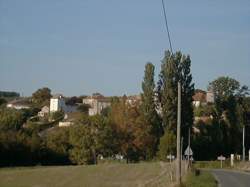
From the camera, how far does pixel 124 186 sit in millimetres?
44125

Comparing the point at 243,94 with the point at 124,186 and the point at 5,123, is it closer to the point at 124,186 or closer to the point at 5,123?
the point at 5,123

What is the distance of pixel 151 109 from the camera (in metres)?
94.2

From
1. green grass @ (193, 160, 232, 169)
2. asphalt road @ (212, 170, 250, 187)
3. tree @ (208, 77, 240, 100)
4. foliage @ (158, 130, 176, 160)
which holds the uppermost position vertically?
tree @ (208, 77, 240, 100)

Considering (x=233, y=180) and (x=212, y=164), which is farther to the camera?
(x=212, y=164)

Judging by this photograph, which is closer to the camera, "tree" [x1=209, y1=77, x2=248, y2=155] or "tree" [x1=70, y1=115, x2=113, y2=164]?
"tree" [x1=70, y1=115, x2=113, y2=164]

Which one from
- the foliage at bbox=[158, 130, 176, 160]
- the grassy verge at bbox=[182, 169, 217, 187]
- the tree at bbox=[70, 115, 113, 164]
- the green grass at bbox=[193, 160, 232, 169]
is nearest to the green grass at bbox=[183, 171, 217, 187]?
the grassy verge at bbox=[182, 169, 217, 187]

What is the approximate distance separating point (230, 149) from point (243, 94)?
16587 millimetres

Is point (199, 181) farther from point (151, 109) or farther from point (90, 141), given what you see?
point (90, 141)

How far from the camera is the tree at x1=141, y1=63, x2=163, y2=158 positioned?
93.4m

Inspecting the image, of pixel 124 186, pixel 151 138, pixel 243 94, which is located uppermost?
pixel 243 94

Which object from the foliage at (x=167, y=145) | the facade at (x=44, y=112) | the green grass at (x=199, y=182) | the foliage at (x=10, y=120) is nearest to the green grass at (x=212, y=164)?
the foliage at (x=167, y=145)

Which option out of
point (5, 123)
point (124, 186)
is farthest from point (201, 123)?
point (124, 186)

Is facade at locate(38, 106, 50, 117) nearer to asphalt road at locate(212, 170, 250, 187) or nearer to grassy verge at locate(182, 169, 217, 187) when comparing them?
asphalt road at locate(212, 170, 250, 187)

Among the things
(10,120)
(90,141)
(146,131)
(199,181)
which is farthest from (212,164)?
(199,181)
